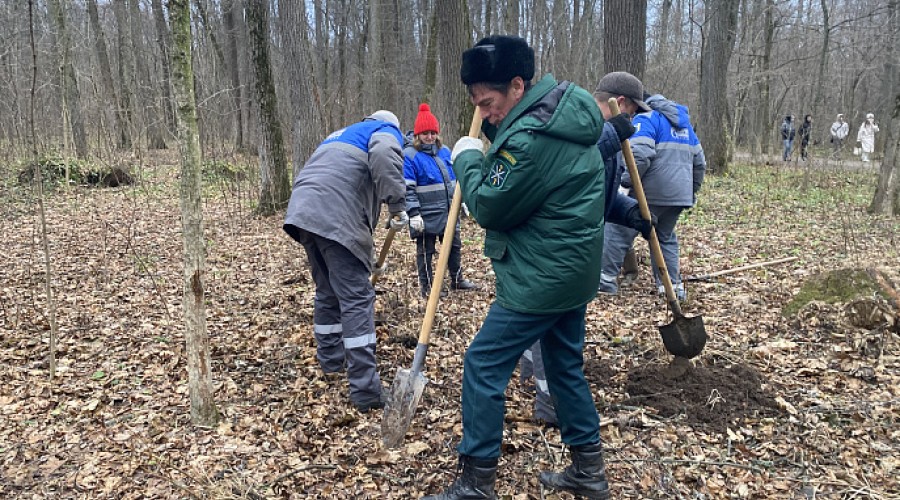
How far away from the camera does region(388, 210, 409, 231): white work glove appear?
4.19 m

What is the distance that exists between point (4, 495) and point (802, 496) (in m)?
3.97

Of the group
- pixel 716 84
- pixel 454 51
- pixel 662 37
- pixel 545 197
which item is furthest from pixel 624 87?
pixel 662 37

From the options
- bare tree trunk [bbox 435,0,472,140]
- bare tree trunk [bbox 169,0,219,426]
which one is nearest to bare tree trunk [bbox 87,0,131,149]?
bare tree trunk [bbox 435,0,472,140]

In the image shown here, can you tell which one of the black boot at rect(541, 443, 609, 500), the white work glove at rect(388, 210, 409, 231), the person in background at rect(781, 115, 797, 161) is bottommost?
the black boot at rect(541, 443, 609, 500)

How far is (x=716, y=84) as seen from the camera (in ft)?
47.8

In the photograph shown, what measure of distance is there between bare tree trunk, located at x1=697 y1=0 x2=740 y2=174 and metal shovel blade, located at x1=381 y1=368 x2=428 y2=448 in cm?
1328

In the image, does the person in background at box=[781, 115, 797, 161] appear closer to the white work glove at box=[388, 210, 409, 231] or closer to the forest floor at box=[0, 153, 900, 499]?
the forest floor at box=[0, 153, 900, 499]

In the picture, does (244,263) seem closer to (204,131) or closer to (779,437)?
(204,131)

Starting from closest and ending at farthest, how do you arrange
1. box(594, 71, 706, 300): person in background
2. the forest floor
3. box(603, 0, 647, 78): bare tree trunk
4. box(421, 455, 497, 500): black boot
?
box(421, 455, 497, 500): black boot < the forest floor < box(594, 71, 706, 300): person in background < box(603, 0, 647, 78): bare tree trunk

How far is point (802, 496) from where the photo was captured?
9.47 feet

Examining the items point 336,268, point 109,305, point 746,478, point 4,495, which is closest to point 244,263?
point 109,305

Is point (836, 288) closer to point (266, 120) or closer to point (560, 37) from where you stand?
point (266, 120)

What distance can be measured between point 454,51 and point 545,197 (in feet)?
24.7

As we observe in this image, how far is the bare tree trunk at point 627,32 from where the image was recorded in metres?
7.73
